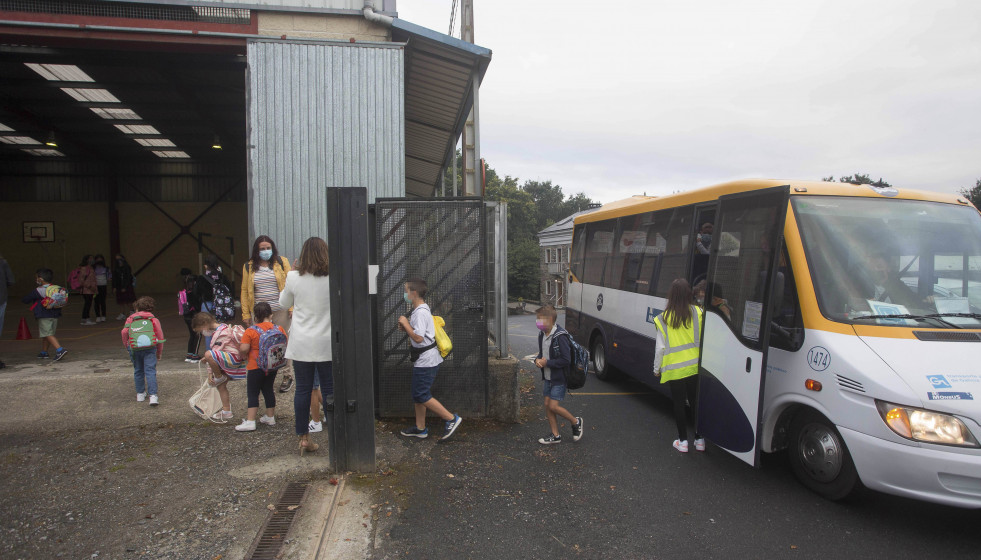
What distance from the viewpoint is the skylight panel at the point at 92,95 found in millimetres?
13523

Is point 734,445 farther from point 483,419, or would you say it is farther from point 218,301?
point 218,301

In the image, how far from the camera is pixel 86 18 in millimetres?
7871

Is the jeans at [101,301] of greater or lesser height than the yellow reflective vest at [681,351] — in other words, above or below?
below

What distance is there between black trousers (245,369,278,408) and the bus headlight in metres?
5.11

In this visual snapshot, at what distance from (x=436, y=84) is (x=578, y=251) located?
4.33 m

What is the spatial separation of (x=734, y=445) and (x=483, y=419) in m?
2.70

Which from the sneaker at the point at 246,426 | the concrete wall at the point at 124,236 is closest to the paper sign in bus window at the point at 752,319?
the sneaker at the point at 246,426

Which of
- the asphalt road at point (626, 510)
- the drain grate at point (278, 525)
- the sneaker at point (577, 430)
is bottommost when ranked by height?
the asphalt road at point (626, 510)

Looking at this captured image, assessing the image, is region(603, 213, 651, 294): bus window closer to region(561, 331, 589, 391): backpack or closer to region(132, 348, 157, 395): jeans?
region(561, 331, 589, 391): backpack

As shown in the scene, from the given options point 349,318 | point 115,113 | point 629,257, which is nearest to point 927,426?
point 349,318

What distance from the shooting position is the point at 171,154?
22500 mm

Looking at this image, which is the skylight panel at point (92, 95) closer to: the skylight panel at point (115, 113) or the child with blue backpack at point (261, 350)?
the skylight panel at point (115, 113)

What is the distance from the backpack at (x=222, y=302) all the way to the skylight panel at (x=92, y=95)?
30.4 feet

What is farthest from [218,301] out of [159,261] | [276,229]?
[159,261]
